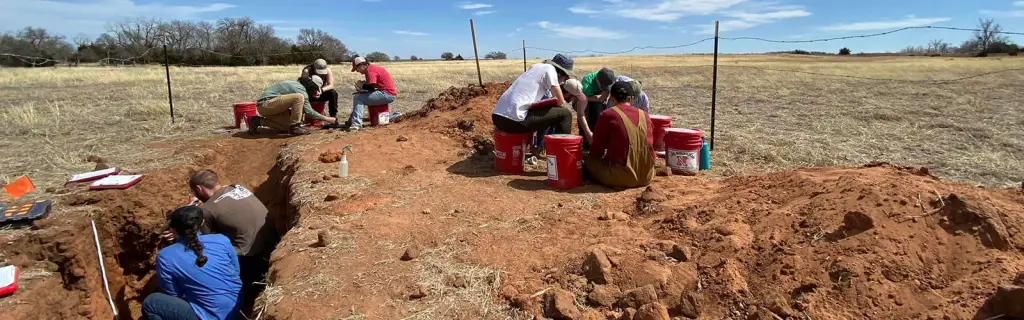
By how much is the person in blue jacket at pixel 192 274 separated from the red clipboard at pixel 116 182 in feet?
7.79

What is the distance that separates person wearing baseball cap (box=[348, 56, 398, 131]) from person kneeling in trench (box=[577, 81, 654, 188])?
15.4 ft

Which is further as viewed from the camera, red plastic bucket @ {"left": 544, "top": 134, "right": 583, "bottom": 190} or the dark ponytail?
red plastic bucket @ {"left": 544, "top": 134, "right": 583, "bottom": 190}

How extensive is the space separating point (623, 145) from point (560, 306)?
2.19 meters

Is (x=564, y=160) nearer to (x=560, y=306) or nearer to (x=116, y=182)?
(x=560, y=306)

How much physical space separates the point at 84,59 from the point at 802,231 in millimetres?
56734

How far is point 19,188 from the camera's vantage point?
18.2 ft

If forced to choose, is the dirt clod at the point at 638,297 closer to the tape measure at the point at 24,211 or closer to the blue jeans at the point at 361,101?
the tape measure at the point at 24,211

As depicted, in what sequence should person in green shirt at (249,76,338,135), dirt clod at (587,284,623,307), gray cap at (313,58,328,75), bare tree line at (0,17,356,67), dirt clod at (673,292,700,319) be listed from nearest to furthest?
1. dirt clod at (673,292,700,319)
2. dirt clod at (587,284,623,307)
3. person in green shirt at (249,76,338,135)
4. gray cap at (313,58,328,75)
5. bare tree line at (0,17,356,67)

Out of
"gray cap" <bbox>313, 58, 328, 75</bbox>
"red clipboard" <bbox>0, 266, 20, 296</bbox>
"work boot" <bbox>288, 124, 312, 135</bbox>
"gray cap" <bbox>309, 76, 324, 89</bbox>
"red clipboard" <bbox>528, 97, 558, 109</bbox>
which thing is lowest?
"red clipboard" <bbox>0, 266, 20, 296</bbox>

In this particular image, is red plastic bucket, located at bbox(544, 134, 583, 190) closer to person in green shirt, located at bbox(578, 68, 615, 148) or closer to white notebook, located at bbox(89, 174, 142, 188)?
person in green shirt, located at bbox(578, 68, 615, 148)

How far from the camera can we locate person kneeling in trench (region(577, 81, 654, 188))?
4.78 metres

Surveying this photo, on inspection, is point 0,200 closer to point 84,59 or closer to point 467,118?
point 467,118

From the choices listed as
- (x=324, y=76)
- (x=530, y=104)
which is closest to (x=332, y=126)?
(x=324, y=76)

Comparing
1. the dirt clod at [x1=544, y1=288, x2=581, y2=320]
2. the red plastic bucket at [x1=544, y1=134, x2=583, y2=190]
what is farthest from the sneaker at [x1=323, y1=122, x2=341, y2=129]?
the dirt clod at [x1=544, y1=288, x2=581, y2=320]
